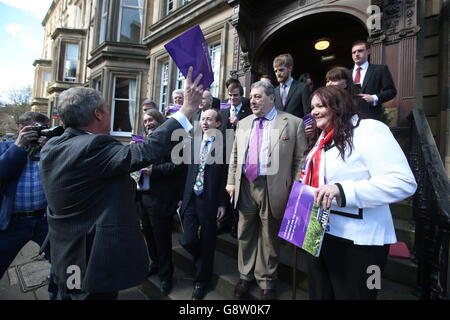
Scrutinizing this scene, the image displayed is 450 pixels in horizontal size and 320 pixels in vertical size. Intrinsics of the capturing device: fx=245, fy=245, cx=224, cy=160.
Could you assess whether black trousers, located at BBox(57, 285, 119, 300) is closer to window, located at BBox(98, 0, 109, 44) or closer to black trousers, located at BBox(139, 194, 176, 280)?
black trousers, located at BBox(139, 194, 176, 280)

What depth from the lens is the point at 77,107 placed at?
1.63 meters

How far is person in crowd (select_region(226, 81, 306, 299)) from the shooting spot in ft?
7.98

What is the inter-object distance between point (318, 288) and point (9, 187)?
3.05 metres

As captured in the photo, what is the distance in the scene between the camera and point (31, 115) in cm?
279

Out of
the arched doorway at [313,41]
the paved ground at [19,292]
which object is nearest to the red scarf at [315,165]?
the paved ground at [19,292]

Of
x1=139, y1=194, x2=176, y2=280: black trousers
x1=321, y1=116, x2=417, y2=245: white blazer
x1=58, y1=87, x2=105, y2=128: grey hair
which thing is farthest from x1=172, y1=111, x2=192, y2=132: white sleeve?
x1=139, y1=194, x2=176, y2=280: black trousers

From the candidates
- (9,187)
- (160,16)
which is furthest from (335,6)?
(160,16)

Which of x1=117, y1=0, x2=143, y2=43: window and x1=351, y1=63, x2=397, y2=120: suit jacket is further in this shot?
x1=117, y1=0, x2=143, y2=43: window

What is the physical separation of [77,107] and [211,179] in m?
1.51

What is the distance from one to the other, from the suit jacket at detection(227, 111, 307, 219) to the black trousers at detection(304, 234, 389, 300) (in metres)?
0.79

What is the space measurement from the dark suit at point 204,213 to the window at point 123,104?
33.8ft

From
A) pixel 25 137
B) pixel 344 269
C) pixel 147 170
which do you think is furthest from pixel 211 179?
pixel 25 137

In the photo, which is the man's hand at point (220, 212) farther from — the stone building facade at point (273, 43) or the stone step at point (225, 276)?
the stone building facade at point (273, 43)

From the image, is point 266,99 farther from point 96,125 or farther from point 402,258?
point 402,258
